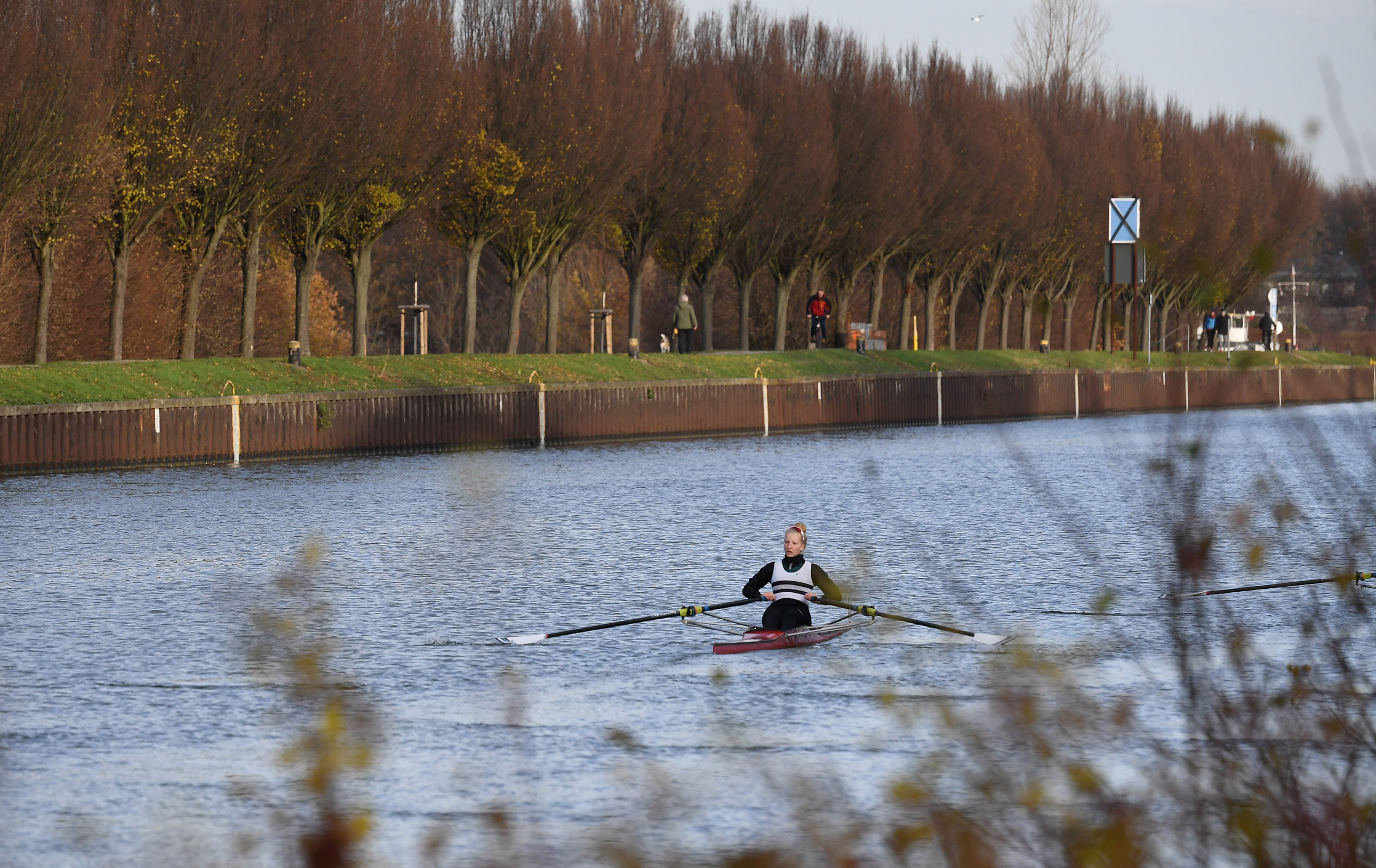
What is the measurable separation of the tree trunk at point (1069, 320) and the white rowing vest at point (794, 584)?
65.9 m

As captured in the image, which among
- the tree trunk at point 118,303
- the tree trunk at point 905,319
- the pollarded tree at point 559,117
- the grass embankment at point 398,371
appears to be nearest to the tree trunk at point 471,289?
the pollarded tree at point 559,117

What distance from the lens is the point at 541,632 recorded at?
616 inches

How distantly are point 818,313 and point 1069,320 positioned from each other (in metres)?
19.2

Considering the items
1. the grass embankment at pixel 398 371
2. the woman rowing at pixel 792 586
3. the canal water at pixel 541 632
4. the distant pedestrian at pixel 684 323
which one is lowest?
the canal water at pixel 541 632

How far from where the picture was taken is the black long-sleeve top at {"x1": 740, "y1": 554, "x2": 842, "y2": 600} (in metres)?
14.9

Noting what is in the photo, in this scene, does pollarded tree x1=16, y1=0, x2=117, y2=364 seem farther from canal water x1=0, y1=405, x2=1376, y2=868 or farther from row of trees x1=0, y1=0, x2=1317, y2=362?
canal water x1=0, y1=405, x2=1376, y2=868

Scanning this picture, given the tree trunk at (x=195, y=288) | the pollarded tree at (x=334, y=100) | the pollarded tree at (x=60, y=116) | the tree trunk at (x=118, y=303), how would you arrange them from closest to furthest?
the pollarded tree at (x=60, y=116)
the tree trunk at (x=118, y=303)
the tree trunk at (x=195, y=288)
the pollarded tree at (x=334, y=100)

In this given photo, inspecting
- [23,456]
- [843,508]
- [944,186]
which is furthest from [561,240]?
[843,508]

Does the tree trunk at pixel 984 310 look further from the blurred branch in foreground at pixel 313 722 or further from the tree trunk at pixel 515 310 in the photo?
the blurred branch in foreground at pixel 313 722

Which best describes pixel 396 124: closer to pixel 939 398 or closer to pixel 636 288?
pixel 636 288

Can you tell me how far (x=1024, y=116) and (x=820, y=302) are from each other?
850 inches

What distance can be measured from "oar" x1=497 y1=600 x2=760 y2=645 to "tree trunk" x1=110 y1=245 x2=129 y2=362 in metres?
28.7

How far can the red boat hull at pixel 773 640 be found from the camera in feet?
47.5

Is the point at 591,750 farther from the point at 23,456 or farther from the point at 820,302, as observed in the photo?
the point at 820,302
